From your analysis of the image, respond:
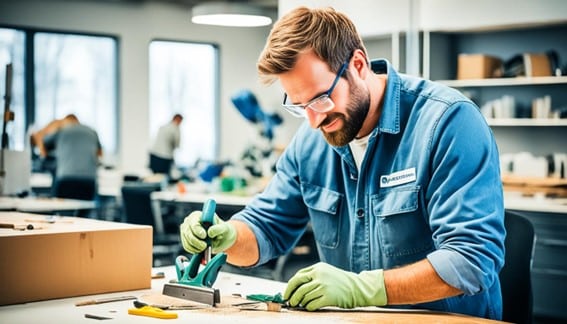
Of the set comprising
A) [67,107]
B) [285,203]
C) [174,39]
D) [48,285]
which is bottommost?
[48,285]

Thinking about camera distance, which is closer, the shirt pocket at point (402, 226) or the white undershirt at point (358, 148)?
the shirt pocket at point (402, 226)

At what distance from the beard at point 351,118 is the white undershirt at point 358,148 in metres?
0.10

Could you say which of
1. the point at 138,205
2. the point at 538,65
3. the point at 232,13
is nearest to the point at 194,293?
the point at 232,13

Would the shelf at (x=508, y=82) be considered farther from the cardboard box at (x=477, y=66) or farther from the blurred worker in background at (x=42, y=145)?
the blurred worker in background at (x=42, y=145)

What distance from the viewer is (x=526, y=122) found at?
22.7ft

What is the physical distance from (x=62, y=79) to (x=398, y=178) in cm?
963

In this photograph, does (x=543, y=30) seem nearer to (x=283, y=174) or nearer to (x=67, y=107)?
(x=283, y=174)

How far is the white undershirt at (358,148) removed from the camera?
212 cm

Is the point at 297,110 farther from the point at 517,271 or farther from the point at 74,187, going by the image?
the point at 74,187

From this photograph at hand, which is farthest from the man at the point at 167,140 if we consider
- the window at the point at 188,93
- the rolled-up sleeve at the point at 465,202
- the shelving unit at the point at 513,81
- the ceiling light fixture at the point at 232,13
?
the rolled-up sleeve at the point at 465,202

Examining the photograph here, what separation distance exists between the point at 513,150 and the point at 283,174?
552 centimetres

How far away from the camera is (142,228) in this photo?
6.82 feet

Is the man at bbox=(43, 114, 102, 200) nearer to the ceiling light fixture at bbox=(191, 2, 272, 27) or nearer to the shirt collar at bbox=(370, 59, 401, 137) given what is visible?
the ceiling light fixture at bbox=(191, 2, 272, 27)

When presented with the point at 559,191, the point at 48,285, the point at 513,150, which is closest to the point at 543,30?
the point at 513,150
